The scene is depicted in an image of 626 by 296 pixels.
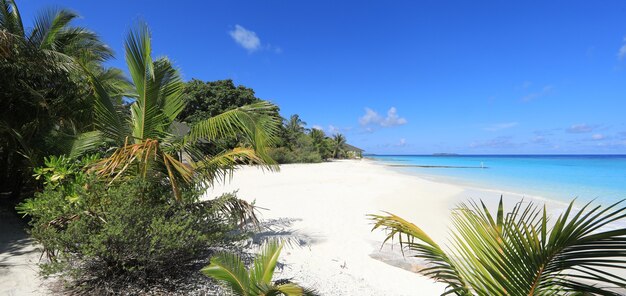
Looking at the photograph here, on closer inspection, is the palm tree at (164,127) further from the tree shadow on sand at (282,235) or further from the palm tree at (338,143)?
the palm tree at (338,143)

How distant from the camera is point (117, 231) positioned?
9.01 ft

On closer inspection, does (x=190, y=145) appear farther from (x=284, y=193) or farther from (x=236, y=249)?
(x=284, y=193)

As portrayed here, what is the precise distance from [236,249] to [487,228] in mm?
3471

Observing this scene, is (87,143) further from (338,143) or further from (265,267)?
(338,143)

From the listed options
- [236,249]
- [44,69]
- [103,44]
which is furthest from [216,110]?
[236,249]

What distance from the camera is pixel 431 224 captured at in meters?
7.56

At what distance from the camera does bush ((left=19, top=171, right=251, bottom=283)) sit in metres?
2.87

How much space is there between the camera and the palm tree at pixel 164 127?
11.8 feet

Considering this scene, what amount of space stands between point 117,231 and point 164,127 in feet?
5.92

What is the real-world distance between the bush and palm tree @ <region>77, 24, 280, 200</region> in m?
0.32

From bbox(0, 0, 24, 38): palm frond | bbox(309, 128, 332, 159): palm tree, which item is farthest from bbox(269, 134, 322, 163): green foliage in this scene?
bbox(0, 0, 24, 38): palm frond

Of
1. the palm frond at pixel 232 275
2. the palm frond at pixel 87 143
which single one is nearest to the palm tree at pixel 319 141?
the palm frond at pixel 87 143

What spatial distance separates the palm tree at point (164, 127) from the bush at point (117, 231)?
0.32 meters

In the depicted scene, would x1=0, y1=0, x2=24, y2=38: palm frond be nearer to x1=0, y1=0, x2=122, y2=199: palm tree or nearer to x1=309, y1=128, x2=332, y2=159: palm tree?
x1=0, y1=0, x2=122, y2=199: palm tree
